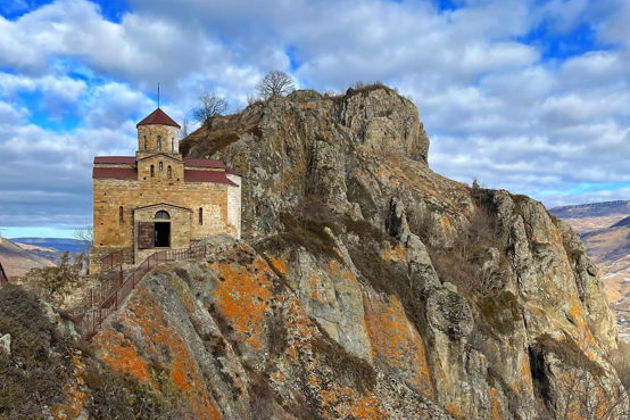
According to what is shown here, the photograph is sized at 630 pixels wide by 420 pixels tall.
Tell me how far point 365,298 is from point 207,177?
16965 mm

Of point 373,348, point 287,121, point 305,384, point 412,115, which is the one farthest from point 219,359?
point 412,115

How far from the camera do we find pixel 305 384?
1150 inches

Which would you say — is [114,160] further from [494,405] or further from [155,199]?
[494,405]

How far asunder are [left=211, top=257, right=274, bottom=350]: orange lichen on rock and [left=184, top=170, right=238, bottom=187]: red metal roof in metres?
10.2

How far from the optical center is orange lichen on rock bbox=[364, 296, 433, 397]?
39.0 meters

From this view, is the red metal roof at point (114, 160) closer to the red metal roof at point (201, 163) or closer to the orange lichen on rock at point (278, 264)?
the red metal roof at point (201, 163)

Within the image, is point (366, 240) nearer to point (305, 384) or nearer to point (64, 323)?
point (305, 384)

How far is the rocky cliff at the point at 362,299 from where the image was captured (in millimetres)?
25172

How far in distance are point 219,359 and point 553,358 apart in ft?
141

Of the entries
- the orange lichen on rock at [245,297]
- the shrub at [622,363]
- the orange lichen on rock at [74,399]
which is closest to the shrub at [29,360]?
the orange lichen on rock at [74,399]

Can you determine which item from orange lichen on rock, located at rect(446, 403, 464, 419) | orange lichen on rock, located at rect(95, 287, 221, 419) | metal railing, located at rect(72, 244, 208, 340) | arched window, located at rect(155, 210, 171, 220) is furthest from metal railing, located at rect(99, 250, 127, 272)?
orange lichen on rock, located at rect(446, 403, 464, 419)

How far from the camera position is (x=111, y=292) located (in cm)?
2831

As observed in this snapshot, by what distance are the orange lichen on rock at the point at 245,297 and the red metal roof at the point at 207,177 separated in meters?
10.2

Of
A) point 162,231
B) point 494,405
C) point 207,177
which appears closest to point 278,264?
point 207,177
